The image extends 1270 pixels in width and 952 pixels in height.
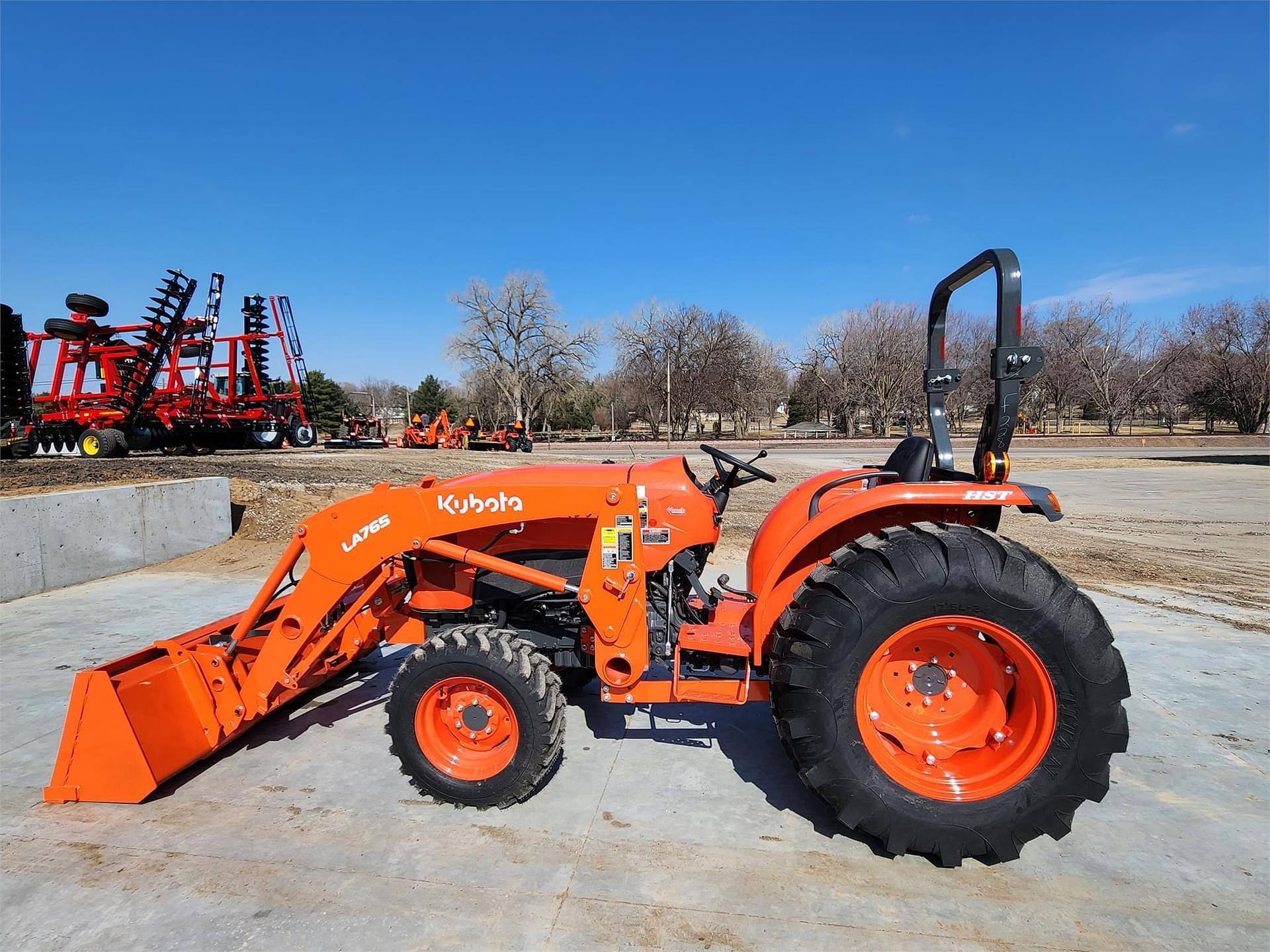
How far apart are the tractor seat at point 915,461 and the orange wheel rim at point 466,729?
202 centimetres

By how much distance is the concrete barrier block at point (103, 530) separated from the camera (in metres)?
6.15

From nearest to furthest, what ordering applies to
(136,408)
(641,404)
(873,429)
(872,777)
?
(872,777) → (136,408) → (873,429) → (641,404)

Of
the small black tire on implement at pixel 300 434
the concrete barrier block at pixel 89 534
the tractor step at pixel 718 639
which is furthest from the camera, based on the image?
the small black tire on implement at pixel 300 434

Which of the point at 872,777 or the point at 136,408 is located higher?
the point at 136,408

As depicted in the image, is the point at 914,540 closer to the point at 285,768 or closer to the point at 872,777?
the point at 872,777

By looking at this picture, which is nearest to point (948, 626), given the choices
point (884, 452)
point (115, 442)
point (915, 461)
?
point (915, 461)

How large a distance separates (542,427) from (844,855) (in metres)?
58.0

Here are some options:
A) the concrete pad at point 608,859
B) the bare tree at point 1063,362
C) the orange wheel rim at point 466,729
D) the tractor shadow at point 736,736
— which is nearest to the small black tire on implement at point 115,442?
the concrete pad at point 608,859

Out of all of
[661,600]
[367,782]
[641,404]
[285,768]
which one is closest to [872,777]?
[661,600]

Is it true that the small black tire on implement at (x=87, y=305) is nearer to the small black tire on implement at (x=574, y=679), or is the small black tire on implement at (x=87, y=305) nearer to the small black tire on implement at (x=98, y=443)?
the small black tire on implement at (x=98, y=443)

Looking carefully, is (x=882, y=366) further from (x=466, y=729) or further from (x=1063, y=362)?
(x=466, y=729)

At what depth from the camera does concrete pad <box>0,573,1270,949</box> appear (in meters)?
2.15

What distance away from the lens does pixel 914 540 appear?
2.49 metres

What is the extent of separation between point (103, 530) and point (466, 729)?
6277 millimetres
